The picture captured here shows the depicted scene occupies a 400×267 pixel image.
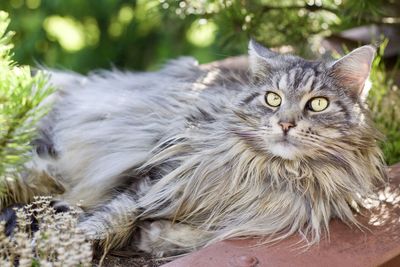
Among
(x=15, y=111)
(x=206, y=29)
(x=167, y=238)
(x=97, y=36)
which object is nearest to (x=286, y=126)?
(x=167, y=238)

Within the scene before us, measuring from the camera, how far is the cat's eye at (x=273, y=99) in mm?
1767

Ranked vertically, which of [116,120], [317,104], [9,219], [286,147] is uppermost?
[317,104]

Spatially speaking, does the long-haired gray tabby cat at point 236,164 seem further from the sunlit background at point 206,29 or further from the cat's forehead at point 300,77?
the sunlit background at point 206,29

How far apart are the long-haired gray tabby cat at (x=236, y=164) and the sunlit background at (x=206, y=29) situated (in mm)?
430

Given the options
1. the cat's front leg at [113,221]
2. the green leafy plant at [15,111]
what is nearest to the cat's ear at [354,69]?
the cat's front leg at [113,221]

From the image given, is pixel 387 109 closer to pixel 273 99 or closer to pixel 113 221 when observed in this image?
pixel 273 99

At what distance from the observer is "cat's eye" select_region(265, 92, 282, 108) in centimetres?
177

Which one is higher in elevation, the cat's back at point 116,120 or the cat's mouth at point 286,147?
the cat's mouth at point 286,147

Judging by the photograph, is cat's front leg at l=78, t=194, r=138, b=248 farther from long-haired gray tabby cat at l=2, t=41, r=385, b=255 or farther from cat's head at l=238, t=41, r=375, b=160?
cat's head at l=238, t=41, r=375, b=160

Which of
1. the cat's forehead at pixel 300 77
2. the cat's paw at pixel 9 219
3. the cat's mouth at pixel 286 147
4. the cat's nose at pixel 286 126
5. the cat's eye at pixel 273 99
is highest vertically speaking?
the cat's forehead at pixel 300 77

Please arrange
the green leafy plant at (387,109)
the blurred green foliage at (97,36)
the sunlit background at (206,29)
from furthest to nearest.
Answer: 1. the blurred green foliage at (97,36)
2. the sunlit background at (206,29)
3. the green leafy plant at (387,109)

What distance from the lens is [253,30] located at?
98.5 inches

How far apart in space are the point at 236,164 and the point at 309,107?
0.25 meters

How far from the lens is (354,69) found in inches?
70.2
